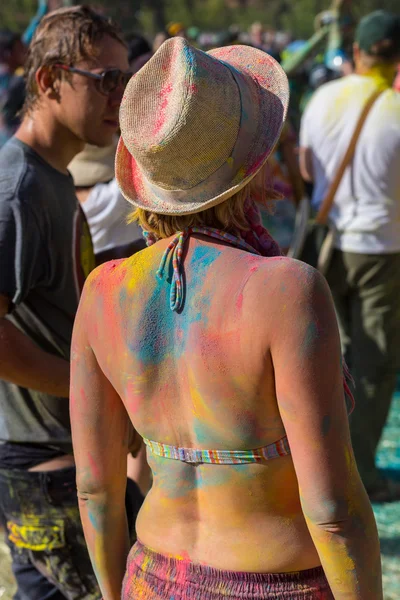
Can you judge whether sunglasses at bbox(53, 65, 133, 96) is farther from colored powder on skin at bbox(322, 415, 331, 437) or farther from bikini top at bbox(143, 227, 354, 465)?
colored powder on skin at bbox(322, 415, 331, 437)

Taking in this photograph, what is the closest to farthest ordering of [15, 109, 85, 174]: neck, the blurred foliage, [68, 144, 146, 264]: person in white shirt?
[15, 109, 85, 174]: neck, [68, 144, 146, 264]: person in white shirt, the blurred foliage

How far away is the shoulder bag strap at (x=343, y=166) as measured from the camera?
399 cm

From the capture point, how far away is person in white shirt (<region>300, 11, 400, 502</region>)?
4.03 m

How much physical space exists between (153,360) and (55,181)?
984mm

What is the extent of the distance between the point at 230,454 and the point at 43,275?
97 cm

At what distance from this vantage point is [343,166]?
4078 millimetres

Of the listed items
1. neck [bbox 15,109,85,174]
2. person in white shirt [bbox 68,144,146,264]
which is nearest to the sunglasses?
neck [bbox 15,109,85,174]

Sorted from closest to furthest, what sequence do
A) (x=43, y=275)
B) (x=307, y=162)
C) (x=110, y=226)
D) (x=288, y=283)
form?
1. (x=288, y=283)
2. (x=43, y=275)
3. (x=110, y=226)
4. (x=307, y=162)

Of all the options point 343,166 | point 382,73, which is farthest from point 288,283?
point 382,73

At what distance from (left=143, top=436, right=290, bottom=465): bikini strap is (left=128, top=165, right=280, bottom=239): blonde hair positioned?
0.38 metres

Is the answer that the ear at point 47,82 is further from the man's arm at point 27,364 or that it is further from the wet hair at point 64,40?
the man's arm at point 27,364

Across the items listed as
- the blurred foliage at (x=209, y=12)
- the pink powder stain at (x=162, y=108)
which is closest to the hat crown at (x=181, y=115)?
the pink powder stain at (x=162, y=108)

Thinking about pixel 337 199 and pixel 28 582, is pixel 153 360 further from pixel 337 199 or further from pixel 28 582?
pixel 337 199

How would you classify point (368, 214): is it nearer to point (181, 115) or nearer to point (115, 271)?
point (115, 271)
